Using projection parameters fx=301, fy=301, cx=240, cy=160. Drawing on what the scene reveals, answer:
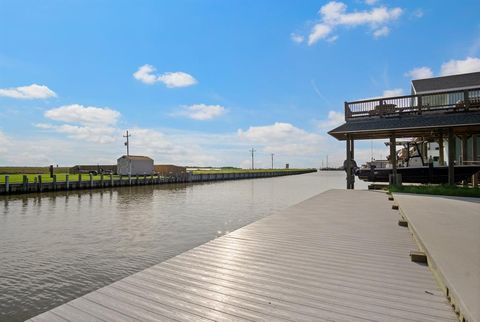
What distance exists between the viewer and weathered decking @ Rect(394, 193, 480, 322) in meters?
2.77

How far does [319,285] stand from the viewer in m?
3.66

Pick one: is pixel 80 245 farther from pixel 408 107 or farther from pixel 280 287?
pixel 408 107

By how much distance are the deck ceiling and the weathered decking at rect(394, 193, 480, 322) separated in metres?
7.12

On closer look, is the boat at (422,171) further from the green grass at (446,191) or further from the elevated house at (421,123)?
the green grass at (446,191)

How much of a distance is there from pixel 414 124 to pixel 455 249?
11.8 meters

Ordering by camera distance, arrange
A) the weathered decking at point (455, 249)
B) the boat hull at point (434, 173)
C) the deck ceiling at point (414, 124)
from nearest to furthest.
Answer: the weathered decking at point (455, 249), the deck ceiling at point (414, 124), the boat hull at point (434, 173)

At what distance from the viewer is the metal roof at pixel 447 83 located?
26.5 m

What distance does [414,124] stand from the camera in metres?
14.4

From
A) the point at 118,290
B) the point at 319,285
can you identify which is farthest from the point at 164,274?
the point at 319,285

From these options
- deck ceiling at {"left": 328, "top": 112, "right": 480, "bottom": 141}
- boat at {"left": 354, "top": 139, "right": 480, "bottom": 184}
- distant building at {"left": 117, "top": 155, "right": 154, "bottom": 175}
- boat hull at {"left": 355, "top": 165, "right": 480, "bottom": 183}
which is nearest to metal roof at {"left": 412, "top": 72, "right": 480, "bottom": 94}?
boat at {"left": 354, "top": 139, "right": 480, "bottom": 184}

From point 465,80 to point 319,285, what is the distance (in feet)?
103

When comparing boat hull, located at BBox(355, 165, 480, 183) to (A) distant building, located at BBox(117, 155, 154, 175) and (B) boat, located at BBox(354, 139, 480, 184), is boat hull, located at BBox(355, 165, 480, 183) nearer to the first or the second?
(B) boat, located at BBox(354, 139, 480, 184)

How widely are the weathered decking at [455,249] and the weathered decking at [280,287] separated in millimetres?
229

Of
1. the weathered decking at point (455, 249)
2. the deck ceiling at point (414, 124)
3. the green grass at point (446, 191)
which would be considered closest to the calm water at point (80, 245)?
the weathered decking at point (455, 249)
